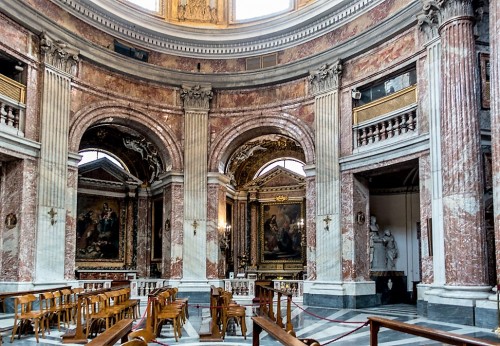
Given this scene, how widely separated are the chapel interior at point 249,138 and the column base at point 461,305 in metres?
0.04

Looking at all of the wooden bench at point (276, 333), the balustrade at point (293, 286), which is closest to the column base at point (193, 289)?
the balustrade at point (293, 286)

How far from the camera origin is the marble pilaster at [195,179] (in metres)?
17.6

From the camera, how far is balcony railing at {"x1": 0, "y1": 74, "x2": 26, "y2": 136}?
13.2m

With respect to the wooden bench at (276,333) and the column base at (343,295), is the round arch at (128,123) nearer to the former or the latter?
the column base at (343,295)

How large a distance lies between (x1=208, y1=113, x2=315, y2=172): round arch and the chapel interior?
58mm

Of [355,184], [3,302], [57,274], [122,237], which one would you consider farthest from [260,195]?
[3,302]

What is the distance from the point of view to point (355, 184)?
50.9 ft

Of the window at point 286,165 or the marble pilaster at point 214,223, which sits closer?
the marble pilaster at point 214,223

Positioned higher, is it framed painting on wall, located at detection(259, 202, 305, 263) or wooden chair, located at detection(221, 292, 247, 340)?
framed painting on wall, located at detection(259, 202, 305, 263)

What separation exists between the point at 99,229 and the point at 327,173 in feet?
30.0

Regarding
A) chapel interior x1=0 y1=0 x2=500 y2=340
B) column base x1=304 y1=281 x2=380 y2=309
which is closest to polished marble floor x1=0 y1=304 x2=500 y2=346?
chapel interior x1=0 y1=0 x2=500 y2=340

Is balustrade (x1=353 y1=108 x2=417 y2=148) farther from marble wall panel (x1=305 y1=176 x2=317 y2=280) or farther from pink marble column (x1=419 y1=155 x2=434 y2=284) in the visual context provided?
marble wall panel (x1=305 y1=176 x2=317 y2=280)

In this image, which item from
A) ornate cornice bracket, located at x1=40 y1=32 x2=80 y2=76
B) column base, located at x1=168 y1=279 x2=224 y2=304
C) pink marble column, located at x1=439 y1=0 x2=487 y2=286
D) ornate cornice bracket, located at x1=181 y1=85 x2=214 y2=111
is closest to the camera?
pink marble column, located at x1=439 y1=0 x2=487 y2=286

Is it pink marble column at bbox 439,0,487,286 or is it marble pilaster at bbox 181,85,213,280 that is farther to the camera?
marble pilaster at bbox 181,85,213,280
